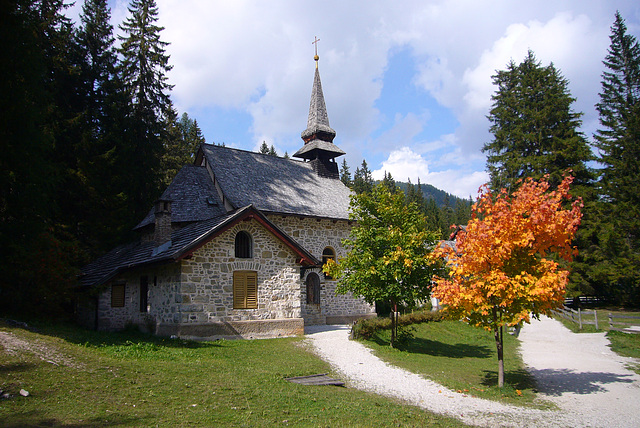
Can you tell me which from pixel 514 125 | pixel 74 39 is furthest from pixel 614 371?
pixel 74 39

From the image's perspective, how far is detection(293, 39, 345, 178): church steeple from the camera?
1078 inches

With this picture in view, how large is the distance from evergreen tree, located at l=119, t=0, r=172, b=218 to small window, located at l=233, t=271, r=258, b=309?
1303cm

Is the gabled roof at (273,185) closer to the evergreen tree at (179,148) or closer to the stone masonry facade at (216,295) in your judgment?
the stone masonry facade at (216,295)

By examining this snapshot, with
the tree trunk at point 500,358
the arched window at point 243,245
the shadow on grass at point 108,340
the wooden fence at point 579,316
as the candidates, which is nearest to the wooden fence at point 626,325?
the wooden fence at point 579,316

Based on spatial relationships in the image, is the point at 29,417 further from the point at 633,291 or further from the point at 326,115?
the point at 633,291

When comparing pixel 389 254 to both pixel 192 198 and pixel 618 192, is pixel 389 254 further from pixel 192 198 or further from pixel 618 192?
pixel 618 192

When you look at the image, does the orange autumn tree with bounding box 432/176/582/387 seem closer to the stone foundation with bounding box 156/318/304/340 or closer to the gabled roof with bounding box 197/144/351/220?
the stone foundation with bounding box 156/318/304/340

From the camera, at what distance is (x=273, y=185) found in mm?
22750

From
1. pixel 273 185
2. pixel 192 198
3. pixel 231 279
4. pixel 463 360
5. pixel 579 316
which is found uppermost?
pixel 273 185

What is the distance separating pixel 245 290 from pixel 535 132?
27948mm

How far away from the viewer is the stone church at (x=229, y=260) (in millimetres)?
14234

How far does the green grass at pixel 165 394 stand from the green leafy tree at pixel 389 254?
14.2 feet

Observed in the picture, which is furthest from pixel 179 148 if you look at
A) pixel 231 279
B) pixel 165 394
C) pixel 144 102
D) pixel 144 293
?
pixel 165 394

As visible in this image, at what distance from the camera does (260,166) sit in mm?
24062
